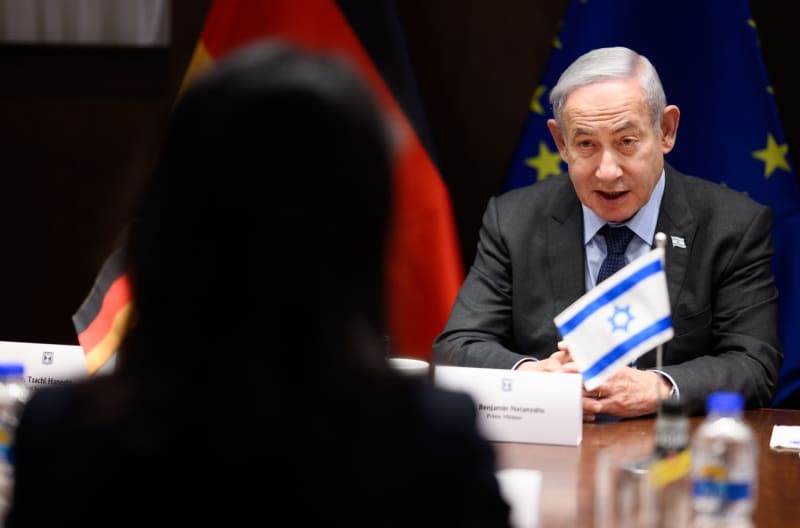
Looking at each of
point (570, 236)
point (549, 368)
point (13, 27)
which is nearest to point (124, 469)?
point (549, 368)

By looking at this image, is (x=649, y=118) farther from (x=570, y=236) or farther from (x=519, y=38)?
(x=519, y=38)

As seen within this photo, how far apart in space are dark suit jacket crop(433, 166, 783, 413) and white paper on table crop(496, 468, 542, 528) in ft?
2.83

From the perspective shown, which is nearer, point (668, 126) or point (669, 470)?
point (669, 470)

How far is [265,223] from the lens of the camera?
96 cm

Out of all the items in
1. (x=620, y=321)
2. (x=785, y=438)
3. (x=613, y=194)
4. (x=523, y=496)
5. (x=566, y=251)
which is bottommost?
(x=523, y=496)

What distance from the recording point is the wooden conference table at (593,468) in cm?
183

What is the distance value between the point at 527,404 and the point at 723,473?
73 centimetres

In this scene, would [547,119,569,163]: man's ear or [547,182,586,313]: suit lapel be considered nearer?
[547,182,586,313]: suit lapel

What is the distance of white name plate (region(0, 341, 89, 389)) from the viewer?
244 cm

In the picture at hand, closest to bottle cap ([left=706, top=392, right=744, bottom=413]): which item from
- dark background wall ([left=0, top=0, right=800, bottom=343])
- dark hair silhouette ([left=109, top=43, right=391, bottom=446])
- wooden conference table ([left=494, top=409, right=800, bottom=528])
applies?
wooden conference table ([left=494, top=409, right=800, bottom=528])

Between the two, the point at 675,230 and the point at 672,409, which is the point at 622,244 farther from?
the point at 672,409

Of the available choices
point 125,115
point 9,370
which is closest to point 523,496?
point 9,370

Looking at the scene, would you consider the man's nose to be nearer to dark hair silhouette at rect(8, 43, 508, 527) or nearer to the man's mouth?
the man's mouth

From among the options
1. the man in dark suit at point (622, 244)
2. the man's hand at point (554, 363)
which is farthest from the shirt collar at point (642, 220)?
the man's hand at point (554, 363)
